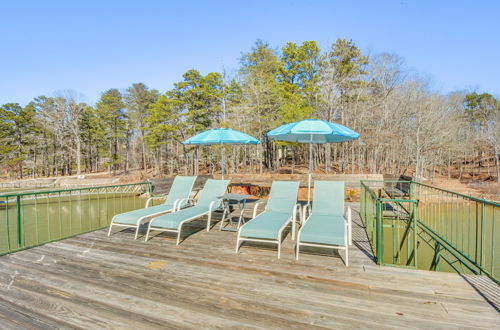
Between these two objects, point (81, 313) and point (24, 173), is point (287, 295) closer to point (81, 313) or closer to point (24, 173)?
point (81, 313)

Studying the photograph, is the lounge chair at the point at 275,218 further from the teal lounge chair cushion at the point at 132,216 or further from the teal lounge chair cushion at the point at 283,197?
the teal lounge chair cushion at the point at 132,216

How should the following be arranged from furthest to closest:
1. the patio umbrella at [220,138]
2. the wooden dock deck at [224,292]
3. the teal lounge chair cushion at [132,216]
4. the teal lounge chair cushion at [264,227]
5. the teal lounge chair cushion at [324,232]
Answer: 1. the patio umbrella at [220,138]
2. the teal lounge chair cushion at [132,216]
3. the teal lounge chair cushion at [264,227]
4. the teal lounge chair cushion at [324,232]
5. the wooden dock deck at [224,292]

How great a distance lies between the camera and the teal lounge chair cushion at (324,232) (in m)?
2.90

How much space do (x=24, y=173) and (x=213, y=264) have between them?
138 feet

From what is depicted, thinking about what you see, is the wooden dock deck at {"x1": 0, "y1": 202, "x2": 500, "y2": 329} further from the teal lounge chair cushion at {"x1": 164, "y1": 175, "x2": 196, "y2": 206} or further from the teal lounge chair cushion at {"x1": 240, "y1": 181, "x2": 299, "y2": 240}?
the teal lounge chair cushion at {"x1": 164, "y1": 175, "x2": 196, "y2": 206}

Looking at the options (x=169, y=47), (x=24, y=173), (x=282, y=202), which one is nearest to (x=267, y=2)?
(x=169, y=47)

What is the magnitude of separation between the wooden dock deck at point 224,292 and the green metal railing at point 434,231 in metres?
0.44

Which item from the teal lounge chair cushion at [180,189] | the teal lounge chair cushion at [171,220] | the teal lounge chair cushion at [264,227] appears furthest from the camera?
the teal lounge chair cushion at [180,189]

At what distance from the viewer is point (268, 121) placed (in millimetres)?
15195

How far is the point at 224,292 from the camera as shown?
233 centimetres

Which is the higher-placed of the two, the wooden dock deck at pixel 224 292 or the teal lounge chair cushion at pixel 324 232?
the teal lounge chair cushion at pixel 324 232

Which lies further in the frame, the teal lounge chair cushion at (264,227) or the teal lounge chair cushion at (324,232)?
the teal lounge chair cushion at (264,227)

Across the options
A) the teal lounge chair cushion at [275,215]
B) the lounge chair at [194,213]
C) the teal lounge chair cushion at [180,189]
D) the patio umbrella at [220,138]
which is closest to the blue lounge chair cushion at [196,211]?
the lounge chair at [194,213]

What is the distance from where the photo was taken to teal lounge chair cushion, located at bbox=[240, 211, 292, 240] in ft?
10.3
